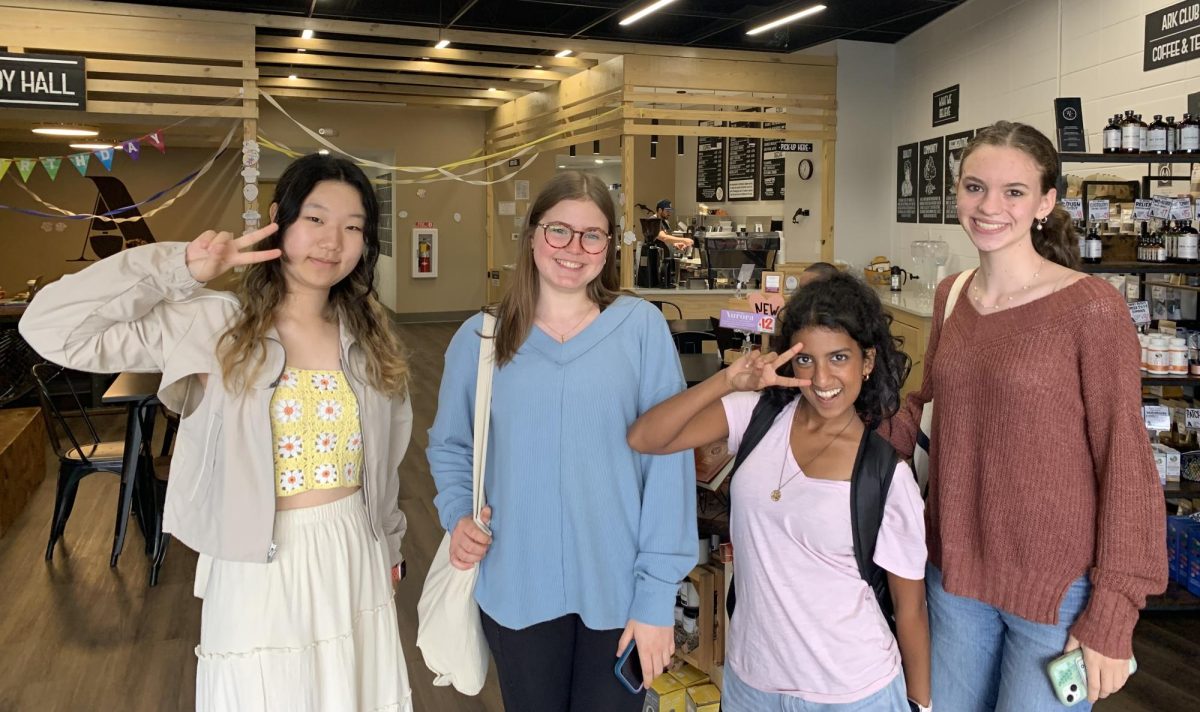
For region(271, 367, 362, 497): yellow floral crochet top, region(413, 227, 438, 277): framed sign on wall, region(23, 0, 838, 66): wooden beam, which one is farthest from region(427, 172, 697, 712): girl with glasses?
region(413, 227, 438, 277): framed sign on wall

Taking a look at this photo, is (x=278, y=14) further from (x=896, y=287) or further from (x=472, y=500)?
(x=472, y=500)

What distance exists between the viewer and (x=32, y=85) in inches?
250

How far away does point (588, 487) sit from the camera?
1629 millimetres

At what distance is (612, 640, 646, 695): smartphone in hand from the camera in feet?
5.32

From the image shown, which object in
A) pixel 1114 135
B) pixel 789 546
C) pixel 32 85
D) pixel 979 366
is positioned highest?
pixel 32 85

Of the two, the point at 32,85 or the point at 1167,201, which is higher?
the point at 32,85

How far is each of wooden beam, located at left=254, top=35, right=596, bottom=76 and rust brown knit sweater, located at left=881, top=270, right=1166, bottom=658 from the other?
7.66 m

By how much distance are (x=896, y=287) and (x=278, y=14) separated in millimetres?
5732

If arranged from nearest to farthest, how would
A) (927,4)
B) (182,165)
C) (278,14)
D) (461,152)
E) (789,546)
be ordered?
(789,546)
(927,4)
(278,14)
(182,165)
(461,152)

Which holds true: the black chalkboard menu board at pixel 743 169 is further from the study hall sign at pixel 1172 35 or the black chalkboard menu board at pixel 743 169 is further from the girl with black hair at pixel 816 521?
the girl with black hair at pixel 816 521

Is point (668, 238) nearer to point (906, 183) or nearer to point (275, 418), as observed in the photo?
point (906, 183)

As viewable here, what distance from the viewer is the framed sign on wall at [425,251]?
13.9 m

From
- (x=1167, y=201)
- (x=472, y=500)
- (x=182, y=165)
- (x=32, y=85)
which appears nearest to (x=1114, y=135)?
(x=1167, y=201)

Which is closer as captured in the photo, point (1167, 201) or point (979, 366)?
point (979, 366)
